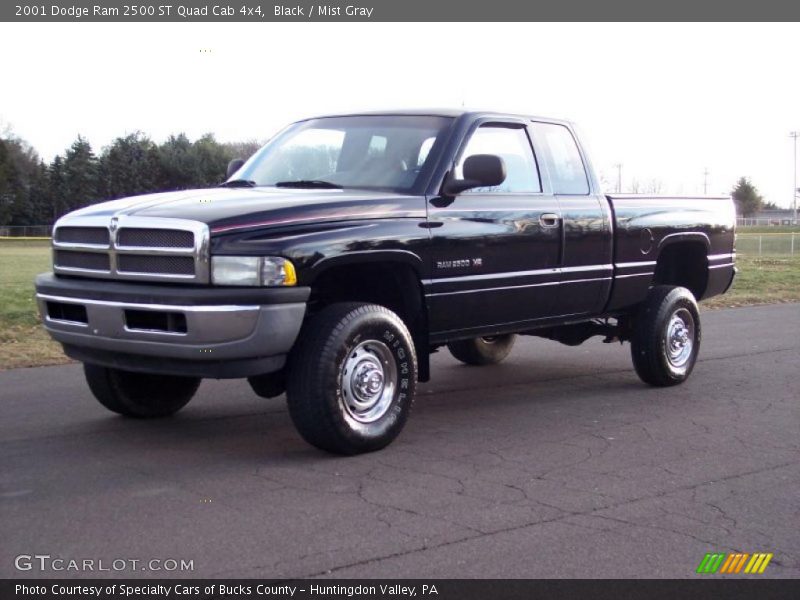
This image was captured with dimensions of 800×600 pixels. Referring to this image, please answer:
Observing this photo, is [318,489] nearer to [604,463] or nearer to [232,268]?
[232,268]

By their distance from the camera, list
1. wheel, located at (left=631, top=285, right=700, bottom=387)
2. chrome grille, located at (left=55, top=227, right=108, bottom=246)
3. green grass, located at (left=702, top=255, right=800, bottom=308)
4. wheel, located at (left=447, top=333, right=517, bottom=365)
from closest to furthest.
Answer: chrome grille, located at (left=55, top=227, right=108, bottom=246) < wheel, located at (left=631, top=285, right=700, bottom=387) < wheel, located at (left=447, top=333, right=517, bottom=365) < green grass, located at (left=702, top=255, right=800, bottom=308)

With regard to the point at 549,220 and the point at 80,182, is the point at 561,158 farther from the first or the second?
the point at 80,182

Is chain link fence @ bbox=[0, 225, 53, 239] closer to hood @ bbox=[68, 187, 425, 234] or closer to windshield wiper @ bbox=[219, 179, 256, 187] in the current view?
windshield wiper @ bbox=[219, 179, 256, 187]

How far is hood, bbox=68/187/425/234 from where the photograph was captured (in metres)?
5.86

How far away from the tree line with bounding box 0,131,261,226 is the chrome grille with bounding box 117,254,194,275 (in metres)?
52.0

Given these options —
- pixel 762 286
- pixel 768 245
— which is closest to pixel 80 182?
pixel 768 245

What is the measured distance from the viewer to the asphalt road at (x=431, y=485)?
4527 mm

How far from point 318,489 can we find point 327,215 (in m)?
1.59

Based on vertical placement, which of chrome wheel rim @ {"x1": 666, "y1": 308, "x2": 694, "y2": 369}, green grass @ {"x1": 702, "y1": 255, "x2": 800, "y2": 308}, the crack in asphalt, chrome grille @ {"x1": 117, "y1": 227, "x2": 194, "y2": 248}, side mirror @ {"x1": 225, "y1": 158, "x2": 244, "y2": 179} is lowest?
green grass @ {"x1": 702, "y1": 255, "x2": 800, "y2": 308}

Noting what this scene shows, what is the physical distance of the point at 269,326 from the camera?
572 cm

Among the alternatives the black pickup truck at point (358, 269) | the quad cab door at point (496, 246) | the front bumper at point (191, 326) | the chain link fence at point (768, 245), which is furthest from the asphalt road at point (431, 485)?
the chain link fence at point (768, 245)

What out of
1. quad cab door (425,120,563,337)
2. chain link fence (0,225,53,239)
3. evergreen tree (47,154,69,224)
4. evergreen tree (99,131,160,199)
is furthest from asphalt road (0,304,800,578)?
evergreen tree (47,154,69,224)

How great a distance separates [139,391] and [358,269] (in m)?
1.83

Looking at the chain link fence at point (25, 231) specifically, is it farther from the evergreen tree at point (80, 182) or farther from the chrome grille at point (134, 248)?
the chrome grille at point (134, 248)
